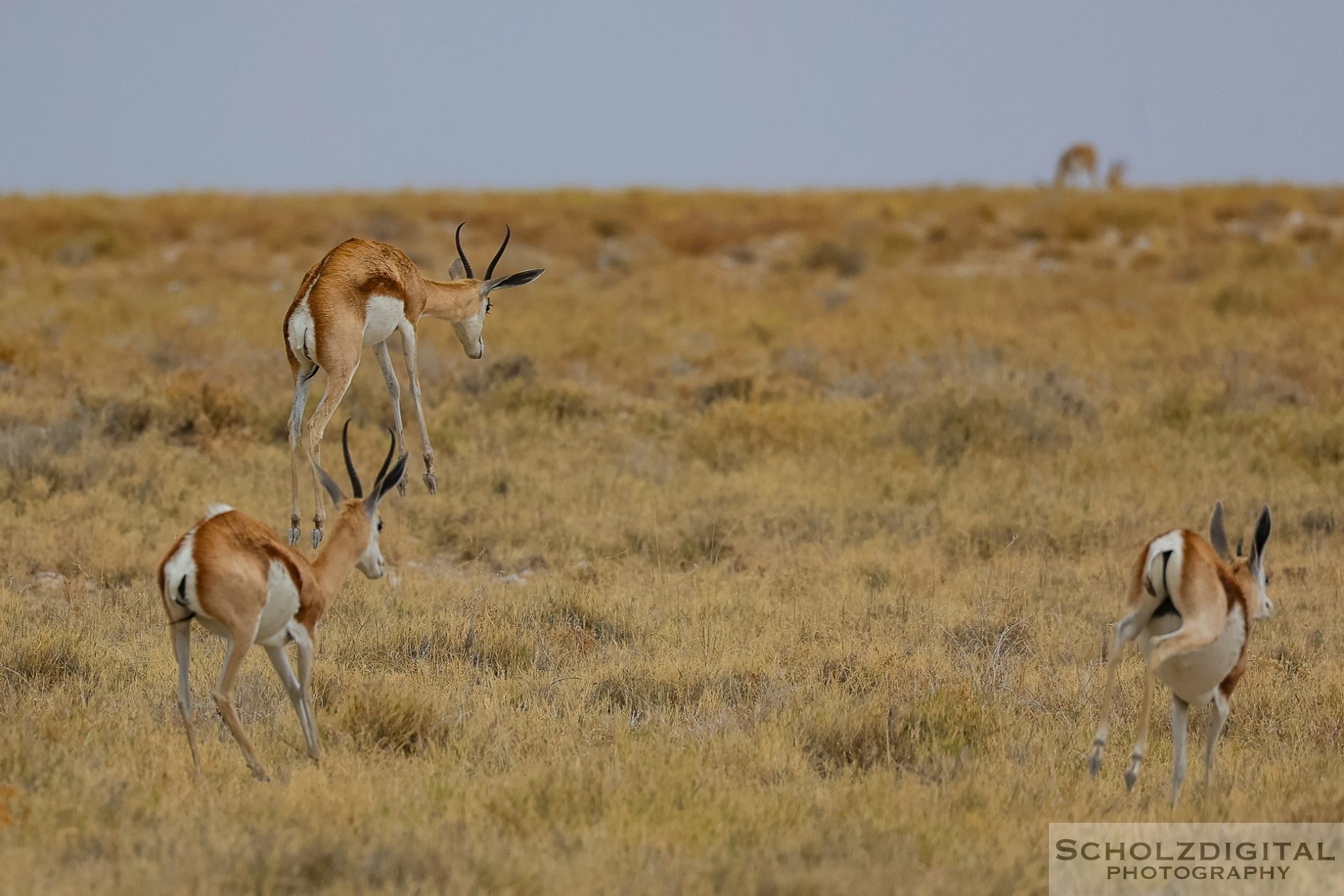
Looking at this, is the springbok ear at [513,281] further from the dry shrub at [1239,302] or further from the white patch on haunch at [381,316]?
the dry shrub at [1239,302]

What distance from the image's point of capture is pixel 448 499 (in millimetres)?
11812

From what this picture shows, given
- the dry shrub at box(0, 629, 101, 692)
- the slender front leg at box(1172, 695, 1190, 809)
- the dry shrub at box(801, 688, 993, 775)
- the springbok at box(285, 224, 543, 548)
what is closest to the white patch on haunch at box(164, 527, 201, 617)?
the dry shrub at box(0, 629, 101, 692)

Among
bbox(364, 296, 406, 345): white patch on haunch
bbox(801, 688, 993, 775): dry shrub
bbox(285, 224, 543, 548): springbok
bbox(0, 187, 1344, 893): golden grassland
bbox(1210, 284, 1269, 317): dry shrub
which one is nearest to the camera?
bbox(0, 187, 1344, 893): golden grassland

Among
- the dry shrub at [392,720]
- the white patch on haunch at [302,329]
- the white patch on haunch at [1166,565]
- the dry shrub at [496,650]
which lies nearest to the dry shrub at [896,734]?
the white patch on haunch at [1166,565]

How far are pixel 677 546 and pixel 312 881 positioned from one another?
6.43m

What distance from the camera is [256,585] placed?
5.19 meters

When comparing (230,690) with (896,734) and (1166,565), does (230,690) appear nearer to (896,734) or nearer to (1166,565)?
(896,734)

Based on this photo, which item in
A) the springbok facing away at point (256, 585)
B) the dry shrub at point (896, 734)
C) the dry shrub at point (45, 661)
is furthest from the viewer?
the dry shrub at point (45, 661)

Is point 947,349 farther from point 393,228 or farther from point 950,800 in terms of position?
point 393,228

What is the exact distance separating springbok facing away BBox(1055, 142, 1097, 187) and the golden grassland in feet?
83.0

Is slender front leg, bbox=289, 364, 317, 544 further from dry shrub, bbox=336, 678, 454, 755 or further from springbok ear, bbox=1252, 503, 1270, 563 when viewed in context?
springbok ear, bbox=1252, 503, 1270, 563

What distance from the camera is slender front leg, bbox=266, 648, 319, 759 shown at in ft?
18.2

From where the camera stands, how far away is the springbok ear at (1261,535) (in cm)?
554

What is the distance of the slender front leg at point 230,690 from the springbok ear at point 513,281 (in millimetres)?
→ 3335
